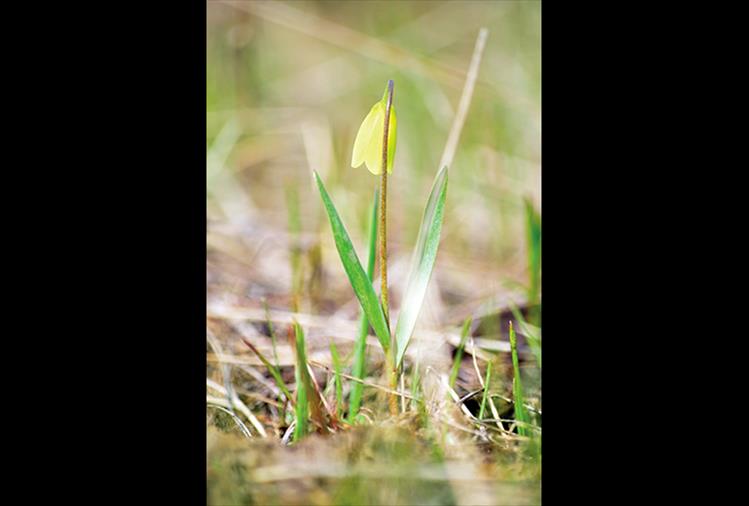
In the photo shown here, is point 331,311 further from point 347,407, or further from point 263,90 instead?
point 263,90

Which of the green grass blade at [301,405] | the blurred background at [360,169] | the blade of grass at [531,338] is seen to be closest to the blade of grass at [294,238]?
the blurred background at [360,169]

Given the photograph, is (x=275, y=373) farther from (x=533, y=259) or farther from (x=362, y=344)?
(x=533, y=259)

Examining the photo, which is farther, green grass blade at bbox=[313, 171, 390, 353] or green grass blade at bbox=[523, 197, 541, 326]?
green grass blade at bbox=[523, 197, 541, 326]

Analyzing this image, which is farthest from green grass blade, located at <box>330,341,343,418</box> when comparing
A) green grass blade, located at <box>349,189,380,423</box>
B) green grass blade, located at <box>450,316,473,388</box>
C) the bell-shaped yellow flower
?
the bell-shaped yellow flower

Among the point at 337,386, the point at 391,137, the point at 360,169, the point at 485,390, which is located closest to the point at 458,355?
the point at 485,390

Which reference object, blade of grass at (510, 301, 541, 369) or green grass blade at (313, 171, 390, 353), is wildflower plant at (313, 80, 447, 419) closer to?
green grass blade at (313, 171, 390, 353)

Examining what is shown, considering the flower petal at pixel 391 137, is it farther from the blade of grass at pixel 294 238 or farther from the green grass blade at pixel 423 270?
the blade of grass at pixel 294 238
